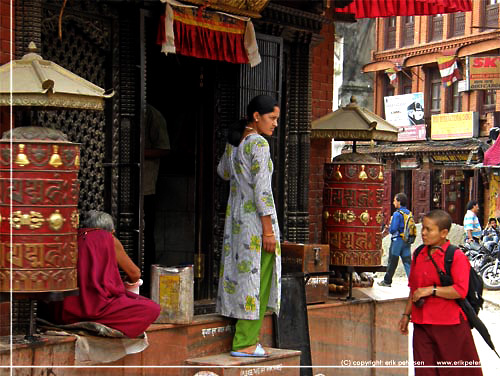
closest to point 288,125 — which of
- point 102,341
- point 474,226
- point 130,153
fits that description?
point 130,153

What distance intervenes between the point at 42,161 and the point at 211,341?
7.22ft

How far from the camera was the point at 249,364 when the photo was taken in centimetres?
726

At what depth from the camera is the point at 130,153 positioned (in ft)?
26.1

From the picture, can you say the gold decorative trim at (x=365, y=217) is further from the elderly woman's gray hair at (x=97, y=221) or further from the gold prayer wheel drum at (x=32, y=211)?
the gold prayer wheel drum at (x=32, y=211)

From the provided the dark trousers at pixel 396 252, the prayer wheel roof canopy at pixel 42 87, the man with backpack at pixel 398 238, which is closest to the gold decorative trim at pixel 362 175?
the prayer wheel roof canopy at pixel 42 87

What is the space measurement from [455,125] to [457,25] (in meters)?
3.72

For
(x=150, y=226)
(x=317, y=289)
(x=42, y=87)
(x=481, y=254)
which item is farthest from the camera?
(x=481, y=254)

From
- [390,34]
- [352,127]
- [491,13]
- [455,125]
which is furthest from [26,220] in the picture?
[390,34]

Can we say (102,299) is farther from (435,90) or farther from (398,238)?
(435,90)

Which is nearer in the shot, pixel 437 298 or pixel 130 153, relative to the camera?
pixel 437 298

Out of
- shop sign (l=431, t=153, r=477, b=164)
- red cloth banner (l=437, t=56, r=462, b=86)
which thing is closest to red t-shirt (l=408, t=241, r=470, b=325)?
shop sign (l=431, t=153, r=477, b=164)

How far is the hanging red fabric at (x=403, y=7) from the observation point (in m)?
10.5

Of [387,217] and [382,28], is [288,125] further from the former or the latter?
[382,28]

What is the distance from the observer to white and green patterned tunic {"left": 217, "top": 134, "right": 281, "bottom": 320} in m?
7.26
